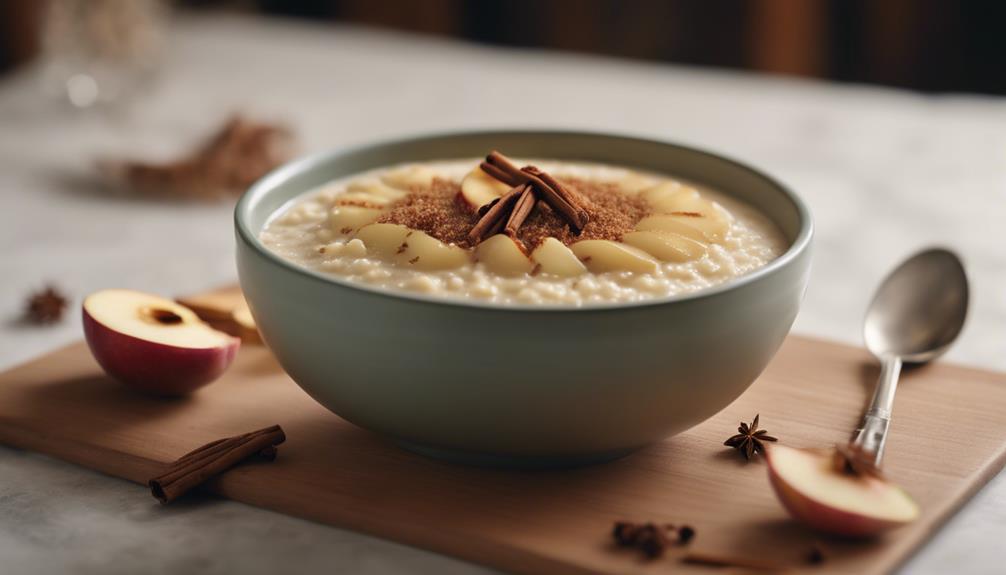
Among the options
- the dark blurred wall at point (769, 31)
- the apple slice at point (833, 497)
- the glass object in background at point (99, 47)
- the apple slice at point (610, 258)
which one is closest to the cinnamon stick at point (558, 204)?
the apple slice at point (610, 258)

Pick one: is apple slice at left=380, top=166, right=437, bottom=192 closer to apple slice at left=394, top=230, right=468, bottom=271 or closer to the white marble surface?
apple slice at left=394, top=230, right=468, bottom=271

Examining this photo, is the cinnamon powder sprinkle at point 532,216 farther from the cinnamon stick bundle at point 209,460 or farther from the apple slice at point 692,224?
the cinnamon stick bundle at point 209,460

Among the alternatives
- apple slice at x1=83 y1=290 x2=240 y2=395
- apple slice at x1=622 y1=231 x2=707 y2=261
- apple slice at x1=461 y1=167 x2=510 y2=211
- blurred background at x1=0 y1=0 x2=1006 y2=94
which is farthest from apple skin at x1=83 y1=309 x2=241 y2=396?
blurred background at x1=0 y1=0 x2=1006 y2=94

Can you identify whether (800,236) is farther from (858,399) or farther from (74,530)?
(74,530)

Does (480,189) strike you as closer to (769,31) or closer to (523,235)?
(523,235)

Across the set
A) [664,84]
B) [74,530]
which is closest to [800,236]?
[74,530]

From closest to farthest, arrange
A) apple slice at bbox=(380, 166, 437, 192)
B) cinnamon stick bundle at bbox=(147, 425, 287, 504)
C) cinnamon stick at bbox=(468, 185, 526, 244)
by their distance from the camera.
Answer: cinnamon stick bundle at bbox=(147, 425, 287, 504) → cinnamon stick at bbox=(468, 185, 526, 244) → apple slice at bbox=(380, 166, 437, 192)
